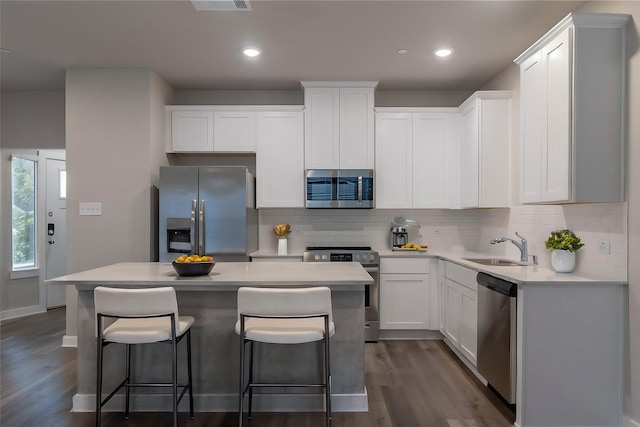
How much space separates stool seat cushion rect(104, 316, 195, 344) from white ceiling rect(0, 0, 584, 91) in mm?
2189

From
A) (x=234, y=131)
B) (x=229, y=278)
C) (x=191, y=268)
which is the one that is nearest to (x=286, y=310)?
(x=229, y=278)

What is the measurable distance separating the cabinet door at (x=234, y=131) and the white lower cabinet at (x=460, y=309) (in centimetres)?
255

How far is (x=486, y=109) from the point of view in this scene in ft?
13.1

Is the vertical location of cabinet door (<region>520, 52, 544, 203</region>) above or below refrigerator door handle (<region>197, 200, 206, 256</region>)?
above

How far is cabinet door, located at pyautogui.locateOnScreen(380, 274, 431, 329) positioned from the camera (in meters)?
4.33

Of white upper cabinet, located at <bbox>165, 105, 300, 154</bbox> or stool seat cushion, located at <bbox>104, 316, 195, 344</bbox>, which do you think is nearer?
stool seat cushion, located at <bbox>104, 316, 195, 344</bbox>

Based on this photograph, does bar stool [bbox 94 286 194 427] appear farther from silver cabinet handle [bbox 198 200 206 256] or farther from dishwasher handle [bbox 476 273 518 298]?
dishwasher handle [bbox 476 273 518 298]

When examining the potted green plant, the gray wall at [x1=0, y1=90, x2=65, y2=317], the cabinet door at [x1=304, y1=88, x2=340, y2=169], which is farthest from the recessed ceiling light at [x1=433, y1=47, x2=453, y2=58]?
the gray wall at [x1=0, y1=90, x2=65, y2=317]

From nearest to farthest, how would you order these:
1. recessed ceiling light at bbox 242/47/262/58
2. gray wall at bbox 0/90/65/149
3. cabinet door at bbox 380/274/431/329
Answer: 1. recessed ceiling light at bbox 242/47/262/58
2. cabinet door at bbox 380/274/431/329
3. gray wall at bbox 0/90/65/149

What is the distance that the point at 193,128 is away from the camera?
15.0 feet

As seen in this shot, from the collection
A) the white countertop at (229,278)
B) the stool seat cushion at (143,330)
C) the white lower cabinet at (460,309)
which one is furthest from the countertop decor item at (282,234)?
the stool seat cushion at (143,330)

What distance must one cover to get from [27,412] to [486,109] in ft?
14.8

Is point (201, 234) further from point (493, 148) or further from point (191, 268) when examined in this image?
point (493, 148)

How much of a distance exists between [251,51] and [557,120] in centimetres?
256
